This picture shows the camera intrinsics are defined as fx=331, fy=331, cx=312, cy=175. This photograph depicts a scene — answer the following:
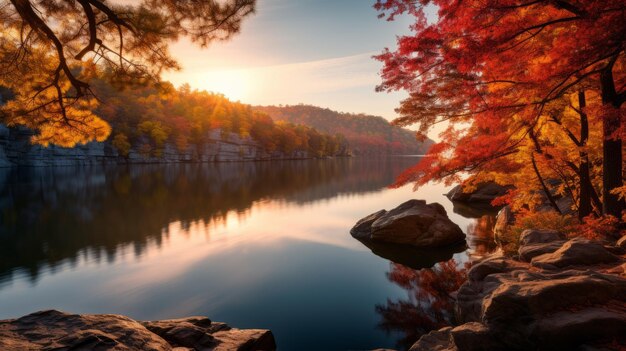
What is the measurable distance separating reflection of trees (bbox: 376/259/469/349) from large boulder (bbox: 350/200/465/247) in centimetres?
194

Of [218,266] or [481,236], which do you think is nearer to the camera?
[218,266]

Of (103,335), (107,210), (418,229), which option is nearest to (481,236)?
(418,229)

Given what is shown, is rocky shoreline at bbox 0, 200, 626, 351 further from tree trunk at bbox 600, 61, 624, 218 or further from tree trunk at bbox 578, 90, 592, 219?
tree trunk at bbox 578, 90, 592, 219

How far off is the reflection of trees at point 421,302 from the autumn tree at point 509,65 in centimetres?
374

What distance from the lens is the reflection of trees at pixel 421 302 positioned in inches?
336

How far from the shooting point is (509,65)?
23.9ft

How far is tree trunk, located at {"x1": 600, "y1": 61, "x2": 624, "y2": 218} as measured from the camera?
7.84 meters

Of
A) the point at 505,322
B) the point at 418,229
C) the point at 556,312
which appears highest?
the point at 556,312

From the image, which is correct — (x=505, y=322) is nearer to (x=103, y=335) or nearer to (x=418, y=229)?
(x=103, y=335)

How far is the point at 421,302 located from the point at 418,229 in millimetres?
6163

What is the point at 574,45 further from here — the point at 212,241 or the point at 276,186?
the point at 276,186

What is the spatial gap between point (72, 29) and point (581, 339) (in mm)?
12293

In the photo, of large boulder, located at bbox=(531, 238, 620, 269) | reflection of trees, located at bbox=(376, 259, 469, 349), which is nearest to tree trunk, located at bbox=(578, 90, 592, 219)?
reflection of trees, located at bbox=(376, 259, 469, 349)

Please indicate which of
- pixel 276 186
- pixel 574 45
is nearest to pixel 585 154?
pixel 574 45
